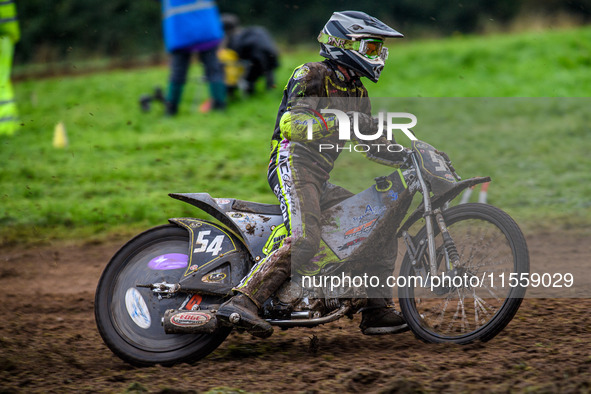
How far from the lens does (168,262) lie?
4883 mm

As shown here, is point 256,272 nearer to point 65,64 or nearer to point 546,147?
point 546,147

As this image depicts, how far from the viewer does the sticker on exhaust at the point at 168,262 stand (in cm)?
487

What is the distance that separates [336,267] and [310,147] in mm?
806

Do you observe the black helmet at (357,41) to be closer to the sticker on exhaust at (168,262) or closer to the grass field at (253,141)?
the sticker on exhaust at (168,262)

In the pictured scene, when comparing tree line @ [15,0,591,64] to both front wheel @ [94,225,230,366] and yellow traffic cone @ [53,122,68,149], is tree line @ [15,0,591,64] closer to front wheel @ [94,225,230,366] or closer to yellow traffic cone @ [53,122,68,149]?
yellow traffic cone @ [53,122,68,149]

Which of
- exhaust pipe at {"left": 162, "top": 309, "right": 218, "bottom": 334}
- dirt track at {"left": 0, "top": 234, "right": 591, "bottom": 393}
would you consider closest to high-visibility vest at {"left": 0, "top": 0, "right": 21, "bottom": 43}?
dirt track at {"left": 0, "top": 234, "right": 591, "bottom": 393}

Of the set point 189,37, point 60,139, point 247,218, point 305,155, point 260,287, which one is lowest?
point 260,287

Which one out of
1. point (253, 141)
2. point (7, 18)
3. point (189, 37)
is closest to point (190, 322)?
point (253, 141)

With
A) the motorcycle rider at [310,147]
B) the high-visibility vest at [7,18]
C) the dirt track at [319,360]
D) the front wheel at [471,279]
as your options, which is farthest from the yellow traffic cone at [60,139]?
the front wheel at [471,279]

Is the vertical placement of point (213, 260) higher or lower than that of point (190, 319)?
higher

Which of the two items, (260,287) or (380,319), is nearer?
(260,287)

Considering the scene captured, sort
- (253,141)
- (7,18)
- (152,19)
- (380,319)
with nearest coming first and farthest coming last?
1. (380,319)
2. (253,141)
3. (7,18)
4. (152,19)

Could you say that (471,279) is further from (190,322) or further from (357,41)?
(190,322)

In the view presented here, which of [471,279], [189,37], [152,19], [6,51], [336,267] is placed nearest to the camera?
[471,279]
